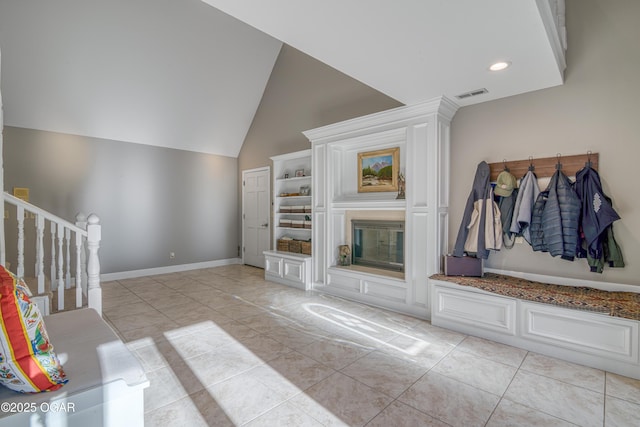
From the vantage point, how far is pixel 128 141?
5.61 metres

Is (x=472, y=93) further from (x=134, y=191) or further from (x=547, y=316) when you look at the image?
(x=134, y=191)

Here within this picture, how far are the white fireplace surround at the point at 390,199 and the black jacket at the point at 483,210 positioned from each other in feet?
0.72

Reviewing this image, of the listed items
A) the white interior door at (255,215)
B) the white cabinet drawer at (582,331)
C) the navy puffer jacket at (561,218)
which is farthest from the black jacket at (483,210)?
the white interior door at (255,215)

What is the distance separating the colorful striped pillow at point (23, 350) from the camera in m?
1.17

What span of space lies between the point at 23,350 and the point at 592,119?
431 centimetres

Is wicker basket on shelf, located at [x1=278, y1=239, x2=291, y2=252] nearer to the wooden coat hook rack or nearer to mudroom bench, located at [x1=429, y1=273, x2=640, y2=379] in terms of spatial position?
mudroom bench, located at [x1=429, y1=273, x2=640, y2=379]

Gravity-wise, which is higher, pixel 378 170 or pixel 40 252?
pixel 378 170

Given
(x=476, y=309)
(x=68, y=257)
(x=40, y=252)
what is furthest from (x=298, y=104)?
(x=476, y=309)

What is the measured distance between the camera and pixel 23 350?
119cm

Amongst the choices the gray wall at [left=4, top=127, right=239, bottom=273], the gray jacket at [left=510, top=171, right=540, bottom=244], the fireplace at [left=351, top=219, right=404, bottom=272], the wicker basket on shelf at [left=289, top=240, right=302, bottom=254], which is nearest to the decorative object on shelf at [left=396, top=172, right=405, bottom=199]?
the fireplace at [left=351, top=219, right=404, bottom=272]

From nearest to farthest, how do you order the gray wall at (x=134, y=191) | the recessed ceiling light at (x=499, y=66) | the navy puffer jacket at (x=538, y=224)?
the recessed ceiling light at (x=499, y=66) → the navy puffer jacket at (x=538, y=224) → the gray wall at (x=134, y=191)

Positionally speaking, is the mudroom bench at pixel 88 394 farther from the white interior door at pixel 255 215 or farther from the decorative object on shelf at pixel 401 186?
the white interior door at pixel 255 215

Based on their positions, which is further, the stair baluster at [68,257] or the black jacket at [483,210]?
the black jacket at [483,210]

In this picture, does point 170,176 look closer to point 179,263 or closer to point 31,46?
point 179,263
